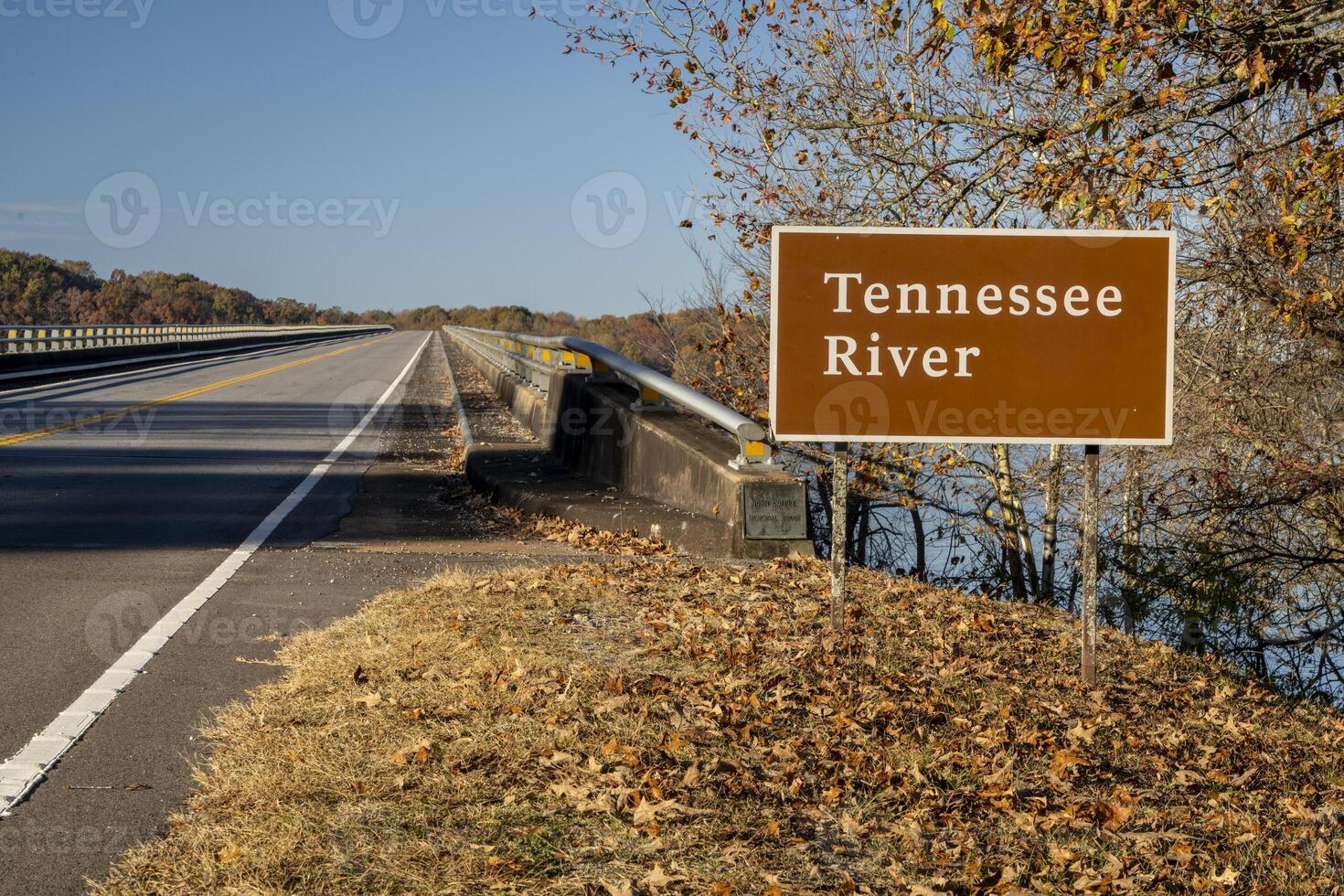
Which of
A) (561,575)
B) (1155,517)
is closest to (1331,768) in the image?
(561,575)

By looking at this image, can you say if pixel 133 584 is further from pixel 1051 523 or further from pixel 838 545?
pixel 1051 523

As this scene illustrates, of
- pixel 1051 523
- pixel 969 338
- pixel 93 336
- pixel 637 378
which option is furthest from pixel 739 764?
pixel 93 336

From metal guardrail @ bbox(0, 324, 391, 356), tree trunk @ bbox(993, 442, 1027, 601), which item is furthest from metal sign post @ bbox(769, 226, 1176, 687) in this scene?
metal guardrail @ bbox(0, 324, 391, 356)

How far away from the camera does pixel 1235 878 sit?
381 cm

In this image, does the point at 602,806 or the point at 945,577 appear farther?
the point at 945,577

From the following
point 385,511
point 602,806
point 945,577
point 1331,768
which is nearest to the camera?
point 602,806

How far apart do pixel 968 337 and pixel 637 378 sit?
4.51 m

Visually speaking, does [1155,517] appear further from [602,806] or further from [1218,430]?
[602,806]

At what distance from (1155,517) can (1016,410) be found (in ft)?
27.6

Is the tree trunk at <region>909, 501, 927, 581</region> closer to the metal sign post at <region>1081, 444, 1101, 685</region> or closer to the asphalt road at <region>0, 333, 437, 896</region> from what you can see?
the asphalt road at <region>0, 333, 437, 896</region>

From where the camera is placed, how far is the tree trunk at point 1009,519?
53.3 ft

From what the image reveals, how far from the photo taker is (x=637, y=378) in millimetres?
10297

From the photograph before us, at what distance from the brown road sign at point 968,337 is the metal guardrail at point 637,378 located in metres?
2.18

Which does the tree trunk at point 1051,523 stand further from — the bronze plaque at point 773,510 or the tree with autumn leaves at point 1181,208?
the bronze plaque at point 773,510
